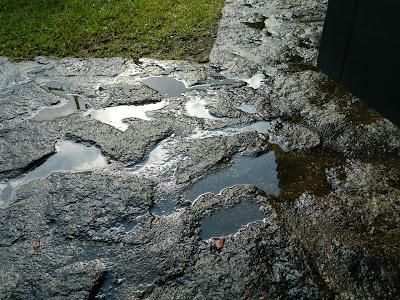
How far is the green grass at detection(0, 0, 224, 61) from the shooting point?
4734 millimetres

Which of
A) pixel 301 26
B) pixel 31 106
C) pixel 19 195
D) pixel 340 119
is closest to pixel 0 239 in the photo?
pixel 19 195

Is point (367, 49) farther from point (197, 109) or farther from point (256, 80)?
point (197, 109)

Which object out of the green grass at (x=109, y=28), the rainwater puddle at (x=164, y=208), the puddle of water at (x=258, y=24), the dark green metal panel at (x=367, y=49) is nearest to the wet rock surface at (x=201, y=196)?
the rainwater puddle at (x=164, y=208)

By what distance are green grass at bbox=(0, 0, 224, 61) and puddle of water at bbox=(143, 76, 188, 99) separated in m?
0.56

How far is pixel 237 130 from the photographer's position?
3217 mm

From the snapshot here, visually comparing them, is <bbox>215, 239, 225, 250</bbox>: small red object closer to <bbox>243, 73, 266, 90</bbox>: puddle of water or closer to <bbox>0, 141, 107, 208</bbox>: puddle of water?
<bbox>0, 141, 107, 208</bbox>: puddle of water

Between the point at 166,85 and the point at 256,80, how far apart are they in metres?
0.97

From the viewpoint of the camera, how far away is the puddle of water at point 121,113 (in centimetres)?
342

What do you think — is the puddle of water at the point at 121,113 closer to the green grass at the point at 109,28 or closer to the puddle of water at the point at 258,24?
the green grass at the point at 109,28

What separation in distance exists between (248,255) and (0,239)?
1.58 meters

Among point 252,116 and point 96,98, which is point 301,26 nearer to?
point 252,116

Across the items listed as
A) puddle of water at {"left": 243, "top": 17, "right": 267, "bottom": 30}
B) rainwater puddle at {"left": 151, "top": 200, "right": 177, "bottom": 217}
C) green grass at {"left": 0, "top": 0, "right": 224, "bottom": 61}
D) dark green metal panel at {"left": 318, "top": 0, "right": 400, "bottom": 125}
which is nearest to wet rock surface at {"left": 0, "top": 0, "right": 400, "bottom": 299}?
rainwater puddle at {"left": 151, "top": 200, "right": 177, "bottom": 217}

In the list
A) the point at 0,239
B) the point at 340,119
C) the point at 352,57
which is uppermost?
the point at 352,57

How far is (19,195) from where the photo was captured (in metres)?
2.69
